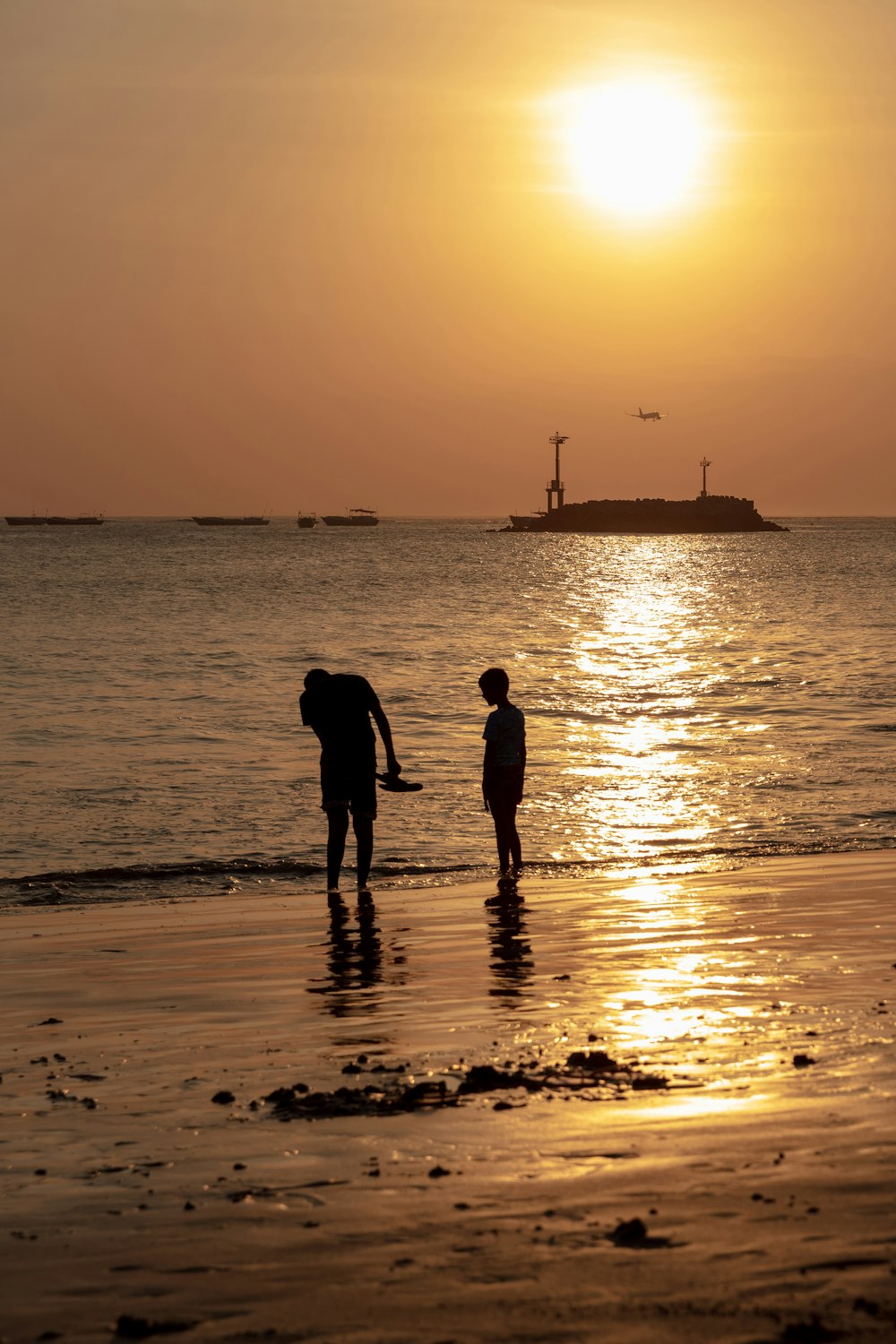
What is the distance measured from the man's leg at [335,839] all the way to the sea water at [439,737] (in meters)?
1.32

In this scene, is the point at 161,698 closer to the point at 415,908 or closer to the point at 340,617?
the point at 415,908

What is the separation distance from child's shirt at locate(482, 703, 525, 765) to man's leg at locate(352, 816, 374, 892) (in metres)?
1.22

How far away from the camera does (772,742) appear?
23281 millimetres

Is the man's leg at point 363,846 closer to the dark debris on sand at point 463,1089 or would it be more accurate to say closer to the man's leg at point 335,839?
the man's leg at point 335,839

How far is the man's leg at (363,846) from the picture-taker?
467 inches

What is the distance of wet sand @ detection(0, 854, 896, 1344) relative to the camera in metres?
3.80

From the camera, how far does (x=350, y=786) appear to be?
11562 millimetres

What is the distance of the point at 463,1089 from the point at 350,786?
19.4ft

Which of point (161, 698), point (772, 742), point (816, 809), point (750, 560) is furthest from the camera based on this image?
point (750, 560)

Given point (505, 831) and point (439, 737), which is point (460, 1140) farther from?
point (439, 737)

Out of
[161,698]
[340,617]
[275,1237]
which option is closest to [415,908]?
[275,1237]

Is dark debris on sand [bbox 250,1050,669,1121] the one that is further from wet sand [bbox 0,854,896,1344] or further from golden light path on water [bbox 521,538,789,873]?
golden light path on water [bbox 521,538,789,873]

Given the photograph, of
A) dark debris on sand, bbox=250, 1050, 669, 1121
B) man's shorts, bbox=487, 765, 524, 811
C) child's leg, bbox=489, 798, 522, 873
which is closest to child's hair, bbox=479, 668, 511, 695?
man's shorts, bbox=487, 765, 524, 811

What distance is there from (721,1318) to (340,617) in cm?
5917
